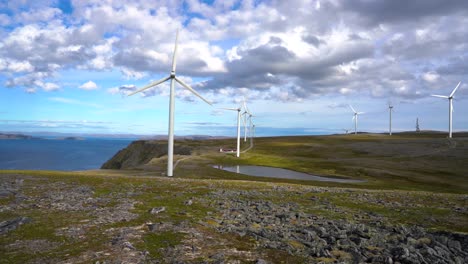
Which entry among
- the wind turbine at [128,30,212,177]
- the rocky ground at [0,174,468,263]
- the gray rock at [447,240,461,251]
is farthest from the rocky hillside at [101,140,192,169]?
the gray rock at [447,240,461,251]

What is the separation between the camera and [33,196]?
87.0 feet

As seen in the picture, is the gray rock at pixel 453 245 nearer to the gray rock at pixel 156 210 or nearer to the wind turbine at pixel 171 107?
the gray rock at pixel 156 210

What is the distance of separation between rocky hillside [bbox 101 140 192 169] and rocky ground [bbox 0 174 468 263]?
11622cm

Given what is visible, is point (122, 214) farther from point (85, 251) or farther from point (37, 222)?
point (85, 251)

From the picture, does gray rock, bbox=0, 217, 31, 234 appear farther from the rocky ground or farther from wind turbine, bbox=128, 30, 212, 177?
wind turbine, bbox=128, 30, 212, 177

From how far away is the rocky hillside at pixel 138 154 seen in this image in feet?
483

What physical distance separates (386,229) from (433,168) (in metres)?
88.8

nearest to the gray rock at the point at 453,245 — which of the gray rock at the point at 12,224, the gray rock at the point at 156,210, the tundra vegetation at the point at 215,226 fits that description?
the tundra vegetation at the point at 215,226

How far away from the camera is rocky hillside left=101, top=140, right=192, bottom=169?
14712 centimetres

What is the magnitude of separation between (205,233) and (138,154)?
152945mm

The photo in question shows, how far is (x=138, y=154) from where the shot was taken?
162750 mm

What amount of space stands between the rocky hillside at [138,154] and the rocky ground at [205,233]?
381ft

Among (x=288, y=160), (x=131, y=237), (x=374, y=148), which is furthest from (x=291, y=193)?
(x=374, y=148)

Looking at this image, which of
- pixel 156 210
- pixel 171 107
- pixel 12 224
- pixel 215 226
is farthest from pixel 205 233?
pixel 171 107
